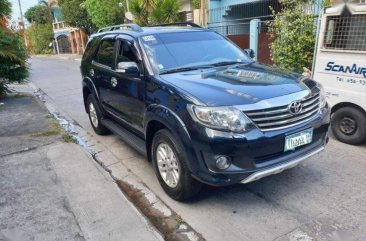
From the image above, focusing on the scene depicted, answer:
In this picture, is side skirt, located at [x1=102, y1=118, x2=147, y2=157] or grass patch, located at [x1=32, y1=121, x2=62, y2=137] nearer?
side skirt, located at [x1=102, y1=118, x2=147, y2=157]

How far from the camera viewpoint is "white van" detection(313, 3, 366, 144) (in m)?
4.84

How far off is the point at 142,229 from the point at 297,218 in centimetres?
152

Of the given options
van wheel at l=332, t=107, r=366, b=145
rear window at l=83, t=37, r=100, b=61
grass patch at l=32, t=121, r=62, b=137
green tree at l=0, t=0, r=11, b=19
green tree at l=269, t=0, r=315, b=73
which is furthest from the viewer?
green tree at l=0, t=0, r=11, b=19

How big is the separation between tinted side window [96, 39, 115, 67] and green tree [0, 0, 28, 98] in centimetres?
514

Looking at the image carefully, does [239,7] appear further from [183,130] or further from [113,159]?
[183,130]

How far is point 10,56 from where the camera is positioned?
938 centimetres

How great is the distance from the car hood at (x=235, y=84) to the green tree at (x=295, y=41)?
12.8ft

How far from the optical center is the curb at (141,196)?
10.6ft

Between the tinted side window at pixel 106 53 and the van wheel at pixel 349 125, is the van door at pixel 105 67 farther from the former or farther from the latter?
the van wheel at pixel 349 125

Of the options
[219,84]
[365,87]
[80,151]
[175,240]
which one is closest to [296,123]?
[219,84]

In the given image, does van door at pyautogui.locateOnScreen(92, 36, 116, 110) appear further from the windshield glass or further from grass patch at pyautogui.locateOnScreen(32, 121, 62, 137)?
grass patch at pyautogui.locateOnScreen(32, 121, 62, 137)

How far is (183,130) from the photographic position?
320 centimetres

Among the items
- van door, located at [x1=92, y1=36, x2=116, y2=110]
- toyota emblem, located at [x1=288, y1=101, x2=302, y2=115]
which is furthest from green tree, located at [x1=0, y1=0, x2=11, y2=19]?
toyota emblem, located at [x1=288, y1=101, x2=302, y2=115]

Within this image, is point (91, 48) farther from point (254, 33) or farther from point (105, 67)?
point (254, 33)
